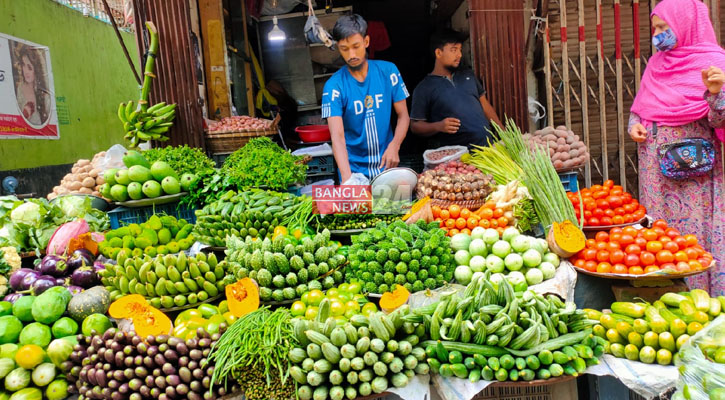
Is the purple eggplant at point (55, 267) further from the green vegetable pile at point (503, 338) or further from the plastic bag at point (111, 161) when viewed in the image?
the green vegetable pile at point (503, 338)

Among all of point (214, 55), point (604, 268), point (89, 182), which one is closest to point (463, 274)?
point (604, 268)

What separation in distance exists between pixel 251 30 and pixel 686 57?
522 centimetres

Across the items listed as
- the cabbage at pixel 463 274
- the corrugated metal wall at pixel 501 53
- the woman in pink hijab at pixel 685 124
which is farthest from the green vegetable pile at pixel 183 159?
the woman in pink hijab at pixel 685 124

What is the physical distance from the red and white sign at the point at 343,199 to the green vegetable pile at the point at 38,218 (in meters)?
1.79

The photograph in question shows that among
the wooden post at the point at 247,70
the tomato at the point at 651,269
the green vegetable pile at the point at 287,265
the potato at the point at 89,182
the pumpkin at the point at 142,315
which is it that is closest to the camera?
the pumpkin at the point at 142,315

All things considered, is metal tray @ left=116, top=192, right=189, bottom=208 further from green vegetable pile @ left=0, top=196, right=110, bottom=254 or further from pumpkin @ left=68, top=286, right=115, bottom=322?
pumpkin @ left=68, top=286, right=115, bottom=322

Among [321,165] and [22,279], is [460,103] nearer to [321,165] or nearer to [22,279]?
[321,165]

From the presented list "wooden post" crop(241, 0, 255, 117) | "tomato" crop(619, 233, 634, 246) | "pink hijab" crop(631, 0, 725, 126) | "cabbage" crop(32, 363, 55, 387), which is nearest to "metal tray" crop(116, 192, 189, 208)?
"cabbage" crop(32, 363, 55, 387)

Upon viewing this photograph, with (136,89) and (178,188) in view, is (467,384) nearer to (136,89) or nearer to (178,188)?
(178,188)

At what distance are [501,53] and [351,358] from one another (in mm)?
3255

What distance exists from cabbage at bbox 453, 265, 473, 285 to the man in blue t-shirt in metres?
1.37

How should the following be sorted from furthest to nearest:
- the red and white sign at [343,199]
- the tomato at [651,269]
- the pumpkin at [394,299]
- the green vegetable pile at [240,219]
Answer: the green vegetable pile at [240,219] → the red and white sign at [343,199] → the tomato at [651,269] → the pumpkin at [394,299]

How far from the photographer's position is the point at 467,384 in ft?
5.98

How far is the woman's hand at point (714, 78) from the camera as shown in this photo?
113 inches
